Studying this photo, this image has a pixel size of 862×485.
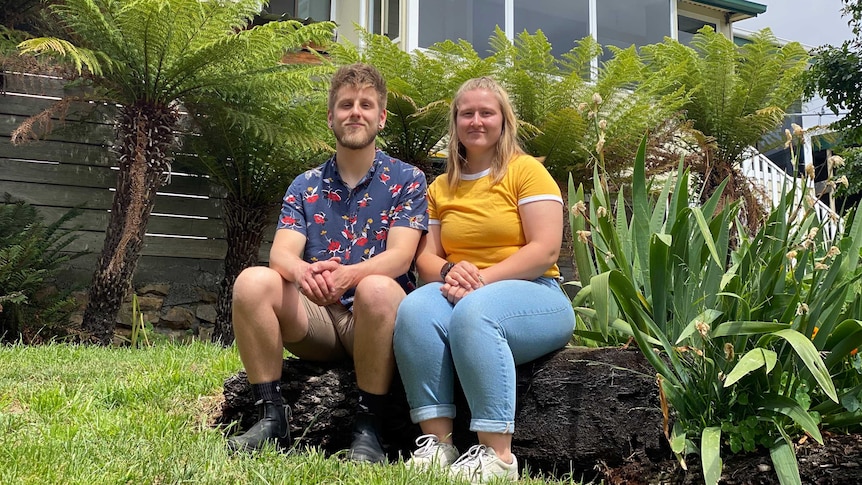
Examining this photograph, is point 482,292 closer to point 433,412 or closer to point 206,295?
point 433,412

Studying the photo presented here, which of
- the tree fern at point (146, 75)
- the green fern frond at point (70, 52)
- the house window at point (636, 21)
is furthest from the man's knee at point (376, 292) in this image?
the house window at point (636, 21)

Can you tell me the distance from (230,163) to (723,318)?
5.33 m

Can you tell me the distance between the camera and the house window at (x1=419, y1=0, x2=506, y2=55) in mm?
9477

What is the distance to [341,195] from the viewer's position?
284 cm

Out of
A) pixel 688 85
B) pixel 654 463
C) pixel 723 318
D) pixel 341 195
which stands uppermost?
pixel 688 85

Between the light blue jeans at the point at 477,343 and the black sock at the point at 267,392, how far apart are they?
16.8 inches

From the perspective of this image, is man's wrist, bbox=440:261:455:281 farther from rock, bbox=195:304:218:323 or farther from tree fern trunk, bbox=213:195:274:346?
rock, bbox=195:304:218:323

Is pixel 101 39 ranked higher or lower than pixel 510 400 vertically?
higher

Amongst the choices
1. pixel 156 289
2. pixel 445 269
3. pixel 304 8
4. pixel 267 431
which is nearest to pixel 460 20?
pixel 304 8

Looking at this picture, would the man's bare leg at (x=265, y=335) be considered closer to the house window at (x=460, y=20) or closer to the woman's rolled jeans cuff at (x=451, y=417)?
the woman's rolled jeans cuff at (x=451, y=417)

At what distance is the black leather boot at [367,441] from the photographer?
2.39m

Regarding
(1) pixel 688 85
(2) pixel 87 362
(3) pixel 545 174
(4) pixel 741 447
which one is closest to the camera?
(4) pixel 741 447

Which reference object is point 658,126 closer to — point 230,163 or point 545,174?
point 230,163

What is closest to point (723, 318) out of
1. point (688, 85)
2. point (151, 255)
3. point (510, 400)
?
point (510, 400)
